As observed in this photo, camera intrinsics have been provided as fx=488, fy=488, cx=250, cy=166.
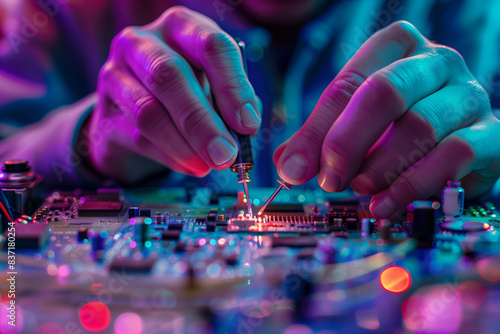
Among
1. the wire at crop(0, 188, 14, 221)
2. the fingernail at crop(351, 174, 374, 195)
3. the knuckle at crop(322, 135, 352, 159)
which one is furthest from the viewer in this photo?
the fingernail at crop(351, 174, 374, 195)

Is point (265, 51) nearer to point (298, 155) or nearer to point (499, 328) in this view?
point (298, 155)

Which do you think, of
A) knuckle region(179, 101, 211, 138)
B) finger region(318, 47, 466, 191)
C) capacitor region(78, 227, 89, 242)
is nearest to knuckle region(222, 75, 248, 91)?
knuckle region(179, 101, 211, 138)

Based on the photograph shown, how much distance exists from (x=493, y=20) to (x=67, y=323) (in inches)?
93.5

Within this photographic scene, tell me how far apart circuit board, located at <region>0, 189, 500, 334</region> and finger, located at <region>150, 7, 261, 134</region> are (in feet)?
1.28

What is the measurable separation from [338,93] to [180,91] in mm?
550

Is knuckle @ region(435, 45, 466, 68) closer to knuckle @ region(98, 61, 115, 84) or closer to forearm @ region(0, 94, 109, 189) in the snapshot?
knuckle @ region(98, 61, 115, 84)

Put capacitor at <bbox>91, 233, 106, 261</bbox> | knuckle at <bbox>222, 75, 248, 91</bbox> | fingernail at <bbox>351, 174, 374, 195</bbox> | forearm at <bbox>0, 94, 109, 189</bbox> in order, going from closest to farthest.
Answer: capacitor at <bbox>91, 233, 106, 261</bbox> < fingernail at <bbox>351, 174, 374, 195</bbox> < knuckle at <bbox>222, 75, 248, 91</bbox> < forearm at <bbox>0, 94, 109, 189</bbox>

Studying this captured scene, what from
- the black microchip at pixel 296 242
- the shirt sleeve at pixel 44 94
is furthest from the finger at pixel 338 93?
the shirt sleeve at pixel 44 94

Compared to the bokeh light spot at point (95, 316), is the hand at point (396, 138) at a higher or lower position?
higher

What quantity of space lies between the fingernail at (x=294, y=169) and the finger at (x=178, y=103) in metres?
0.18

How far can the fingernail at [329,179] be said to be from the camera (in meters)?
1.56

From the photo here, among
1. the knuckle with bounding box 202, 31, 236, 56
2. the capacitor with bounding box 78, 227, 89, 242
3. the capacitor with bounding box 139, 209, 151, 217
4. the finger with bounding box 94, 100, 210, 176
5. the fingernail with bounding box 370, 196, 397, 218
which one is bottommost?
the capacitor with bounding box 78, 227, 89, 242

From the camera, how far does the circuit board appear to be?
3.01 ft

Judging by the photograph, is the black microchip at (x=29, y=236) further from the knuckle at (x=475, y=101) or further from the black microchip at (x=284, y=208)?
the knuckle at (x=475, y=101)
